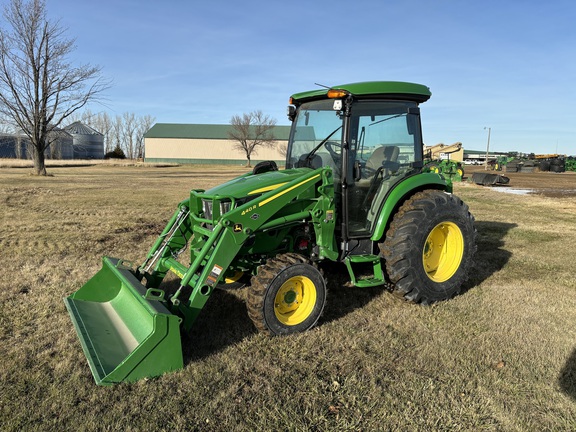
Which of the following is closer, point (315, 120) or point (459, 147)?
point (315, 120)

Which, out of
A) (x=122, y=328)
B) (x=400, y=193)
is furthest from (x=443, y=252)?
(x=122, y=328)

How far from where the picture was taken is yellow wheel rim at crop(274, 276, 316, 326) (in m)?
4.32

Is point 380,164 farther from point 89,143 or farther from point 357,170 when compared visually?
point 89,143

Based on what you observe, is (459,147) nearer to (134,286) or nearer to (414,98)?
(414,98)

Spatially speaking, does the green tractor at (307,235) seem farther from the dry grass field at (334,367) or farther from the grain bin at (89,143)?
the grain bin at (89,143)

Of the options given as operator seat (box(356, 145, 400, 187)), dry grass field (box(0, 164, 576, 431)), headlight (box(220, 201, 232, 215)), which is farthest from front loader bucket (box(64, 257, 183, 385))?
operator seat (box(356, 145, 400, 187))

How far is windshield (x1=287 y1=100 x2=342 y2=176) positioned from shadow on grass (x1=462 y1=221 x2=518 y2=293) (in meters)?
2.63

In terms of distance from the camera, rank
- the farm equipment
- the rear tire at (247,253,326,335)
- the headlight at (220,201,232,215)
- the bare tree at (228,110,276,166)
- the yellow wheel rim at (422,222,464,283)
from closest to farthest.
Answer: the rear tire at (247,253,326,335), the headlight at (220,201,232,215), the yellow wheel rim at (422,222,464,283), the farm equipment, the bare tree at (228,110,276,166)

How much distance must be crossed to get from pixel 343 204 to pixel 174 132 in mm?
69492

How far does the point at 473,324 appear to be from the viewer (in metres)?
4.71

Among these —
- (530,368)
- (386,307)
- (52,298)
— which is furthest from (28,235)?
(530,368)

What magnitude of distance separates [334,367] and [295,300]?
2.79ft

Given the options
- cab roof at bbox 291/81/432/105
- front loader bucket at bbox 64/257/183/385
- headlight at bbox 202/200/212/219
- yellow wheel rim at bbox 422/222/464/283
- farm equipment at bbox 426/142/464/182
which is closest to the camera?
front loader bucket at bbox 64/257/183/385

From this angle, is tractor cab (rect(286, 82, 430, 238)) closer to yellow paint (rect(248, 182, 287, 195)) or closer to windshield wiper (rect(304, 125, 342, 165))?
windshield wiper (rect(304, 125, 342, 165))
